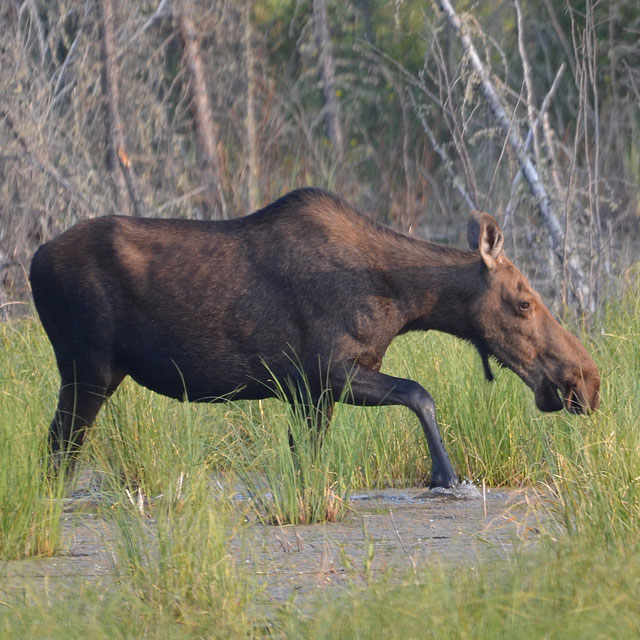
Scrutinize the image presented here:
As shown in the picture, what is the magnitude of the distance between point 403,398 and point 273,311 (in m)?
0.81

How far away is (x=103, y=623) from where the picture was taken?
3703mm

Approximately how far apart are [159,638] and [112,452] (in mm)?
3018

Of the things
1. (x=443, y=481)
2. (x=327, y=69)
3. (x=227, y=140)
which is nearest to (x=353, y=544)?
(x=443, y=481)

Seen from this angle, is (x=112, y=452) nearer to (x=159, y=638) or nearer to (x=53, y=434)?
(x=53, y=434)

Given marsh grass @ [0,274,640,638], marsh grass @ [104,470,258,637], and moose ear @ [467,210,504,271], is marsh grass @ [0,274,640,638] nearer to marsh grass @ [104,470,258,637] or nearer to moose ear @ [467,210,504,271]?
marsh grass @ [104,470,258,637]

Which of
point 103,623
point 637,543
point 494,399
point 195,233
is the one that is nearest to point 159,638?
point 103,623

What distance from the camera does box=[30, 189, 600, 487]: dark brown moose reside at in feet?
20.7

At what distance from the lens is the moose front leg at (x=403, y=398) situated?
20.1 feet

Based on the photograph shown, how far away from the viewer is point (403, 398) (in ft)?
20.3

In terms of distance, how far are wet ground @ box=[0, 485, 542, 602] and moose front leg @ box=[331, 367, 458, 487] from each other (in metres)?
0.13

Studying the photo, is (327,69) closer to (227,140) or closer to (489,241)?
(227,140)

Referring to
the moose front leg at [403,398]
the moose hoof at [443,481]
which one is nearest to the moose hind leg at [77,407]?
the moose front leg at [403,398]

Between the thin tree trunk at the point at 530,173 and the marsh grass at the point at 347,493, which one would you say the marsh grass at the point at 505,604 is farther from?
the thin tree trunk at the point at 530,173

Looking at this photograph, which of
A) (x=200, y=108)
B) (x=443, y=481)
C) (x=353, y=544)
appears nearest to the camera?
(x=353, y=544)
